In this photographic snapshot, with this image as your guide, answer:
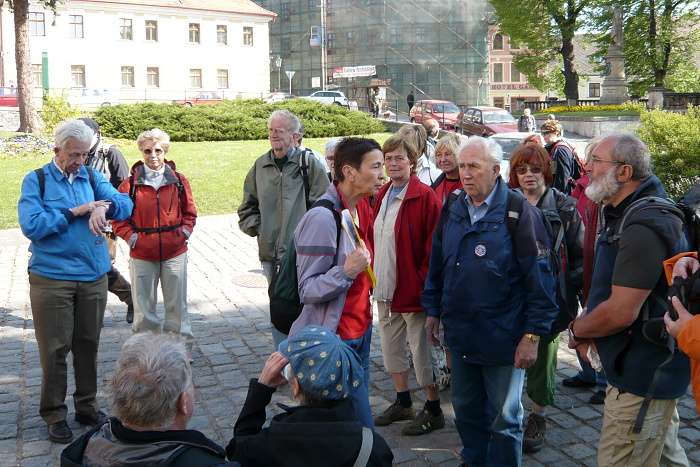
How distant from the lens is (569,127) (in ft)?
104

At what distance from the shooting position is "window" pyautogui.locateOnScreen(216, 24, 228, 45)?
6200cm

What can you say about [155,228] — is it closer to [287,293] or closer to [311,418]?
[287,293]

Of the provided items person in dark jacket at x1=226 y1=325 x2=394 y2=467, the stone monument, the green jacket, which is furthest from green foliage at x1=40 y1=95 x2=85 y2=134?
person in dark jacket at x1=226 y1=325 x2=394 y2=467

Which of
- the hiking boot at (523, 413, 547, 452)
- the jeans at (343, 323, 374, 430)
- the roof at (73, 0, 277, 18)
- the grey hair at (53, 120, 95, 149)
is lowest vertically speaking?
the hiking boot at (523, 413, 547, 452)

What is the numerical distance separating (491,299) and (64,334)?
293cm

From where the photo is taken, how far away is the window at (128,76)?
58.0m

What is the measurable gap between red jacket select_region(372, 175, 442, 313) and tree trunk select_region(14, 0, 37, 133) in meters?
28.2

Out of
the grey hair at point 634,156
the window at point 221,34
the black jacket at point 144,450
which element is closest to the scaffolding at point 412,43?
the window at point 221,34

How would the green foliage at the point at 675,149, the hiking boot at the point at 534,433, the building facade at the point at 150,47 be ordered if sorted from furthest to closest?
the building facade at the point at 150,47 < the green foliage at the point at 675,149 < the hiking boot at the point at 534,433

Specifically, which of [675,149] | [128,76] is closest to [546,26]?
[128,76]

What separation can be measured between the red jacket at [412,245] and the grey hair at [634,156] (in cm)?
162

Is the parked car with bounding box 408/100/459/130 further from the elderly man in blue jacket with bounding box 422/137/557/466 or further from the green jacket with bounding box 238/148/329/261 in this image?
the elderly man in blue jacket with bounding box 422/137/557/466

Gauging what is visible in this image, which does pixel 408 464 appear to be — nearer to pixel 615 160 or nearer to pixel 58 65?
pixel 615 160

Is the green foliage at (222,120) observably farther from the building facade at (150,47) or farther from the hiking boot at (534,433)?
the hiking boot at (534,433)
